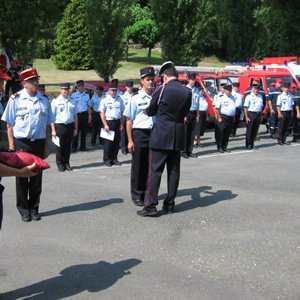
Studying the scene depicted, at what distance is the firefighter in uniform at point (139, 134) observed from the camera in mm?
8023

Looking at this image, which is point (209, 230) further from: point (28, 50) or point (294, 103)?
point (28, 50)

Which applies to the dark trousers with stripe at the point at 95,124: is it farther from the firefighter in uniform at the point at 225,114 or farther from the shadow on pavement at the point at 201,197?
the shadow on pavement at the point at 201,197

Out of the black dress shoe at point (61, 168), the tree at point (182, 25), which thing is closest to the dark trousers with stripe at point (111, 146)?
the black dress shoe at point (61, 168)

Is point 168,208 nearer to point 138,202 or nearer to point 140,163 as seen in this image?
point 138,202

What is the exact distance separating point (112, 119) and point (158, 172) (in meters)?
5.03

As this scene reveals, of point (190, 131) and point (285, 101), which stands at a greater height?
point (285, 101)

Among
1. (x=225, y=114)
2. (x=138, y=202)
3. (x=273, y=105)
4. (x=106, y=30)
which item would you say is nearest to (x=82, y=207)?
(x=138, y=202)

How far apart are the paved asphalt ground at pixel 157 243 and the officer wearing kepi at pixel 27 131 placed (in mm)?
265

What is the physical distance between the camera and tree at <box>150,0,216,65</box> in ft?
80.8

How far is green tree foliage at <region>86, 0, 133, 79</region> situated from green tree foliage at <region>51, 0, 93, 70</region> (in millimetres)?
10579

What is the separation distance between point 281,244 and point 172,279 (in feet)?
5.52

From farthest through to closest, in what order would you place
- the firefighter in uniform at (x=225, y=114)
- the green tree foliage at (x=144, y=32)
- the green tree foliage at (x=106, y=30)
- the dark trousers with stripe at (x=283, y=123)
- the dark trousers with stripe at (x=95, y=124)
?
the green tree foliage at (x=144, y=32), the green tree foliage at (x=106, y=30), the dark trousers with stripe at (x=95, y=124), the dark trousers with stripe at (x=283, y=123), the firefighter in uniform at (x=225, y=114)

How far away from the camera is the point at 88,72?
1431 inches

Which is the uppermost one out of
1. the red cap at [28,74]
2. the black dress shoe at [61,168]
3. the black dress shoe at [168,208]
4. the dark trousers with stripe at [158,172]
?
the red cap at [28,74]
